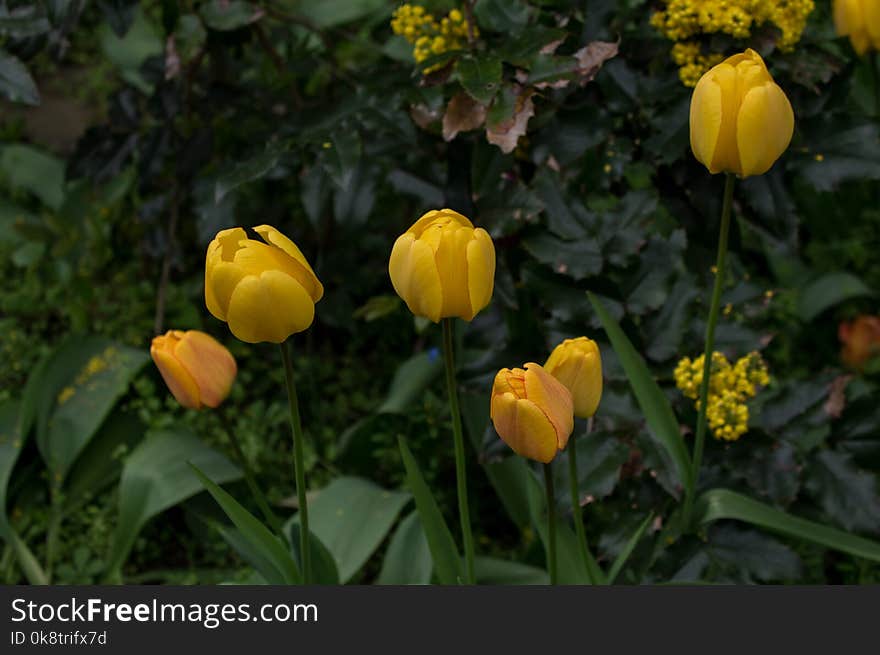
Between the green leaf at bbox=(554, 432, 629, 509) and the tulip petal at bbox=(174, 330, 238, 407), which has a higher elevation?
the tulip petal at bbox=(174, 330, 238, 407)

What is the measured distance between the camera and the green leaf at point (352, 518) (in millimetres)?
1732

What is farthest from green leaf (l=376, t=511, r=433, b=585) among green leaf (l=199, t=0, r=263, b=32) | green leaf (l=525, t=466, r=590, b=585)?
green leaf (l=199, t=0, r=263, b=32)

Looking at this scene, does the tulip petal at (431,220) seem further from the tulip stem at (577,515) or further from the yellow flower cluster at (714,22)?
the yellow flower cluster at (714,22)

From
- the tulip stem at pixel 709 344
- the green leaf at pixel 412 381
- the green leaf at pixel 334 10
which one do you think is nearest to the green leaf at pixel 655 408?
the tulip stem at pixel 709 344

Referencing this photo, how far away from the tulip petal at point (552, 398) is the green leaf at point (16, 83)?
3.24 ft

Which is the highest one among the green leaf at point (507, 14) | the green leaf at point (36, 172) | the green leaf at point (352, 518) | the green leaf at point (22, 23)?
the green leaf at point (22, 23)

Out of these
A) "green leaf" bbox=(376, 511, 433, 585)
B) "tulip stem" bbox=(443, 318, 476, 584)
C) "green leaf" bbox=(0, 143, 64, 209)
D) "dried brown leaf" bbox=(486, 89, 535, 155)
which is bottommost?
"green leaf" bbox=(376, 511, 433, 585)

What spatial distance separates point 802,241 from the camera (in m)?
2.54

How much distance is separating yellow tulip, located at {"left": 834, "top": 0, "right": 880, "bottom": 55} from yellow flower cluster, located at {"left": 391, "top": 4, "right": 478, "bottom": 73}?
1.91 feet

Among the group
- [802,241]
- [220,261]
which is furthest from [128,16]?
[802,241]

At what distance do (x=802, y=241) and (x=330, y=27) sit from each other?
1142 millimetres

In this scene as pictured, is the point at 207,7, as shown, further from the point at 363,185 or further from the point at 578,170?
the point at 578,170

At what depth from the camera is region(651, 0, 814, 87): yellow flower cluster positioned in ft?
5.18

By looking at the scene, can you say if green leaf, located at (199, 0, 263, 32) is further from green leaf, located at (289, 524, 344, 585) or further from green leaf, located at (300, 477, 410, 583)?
green leaf, located at (289, 524, 344, 585)
